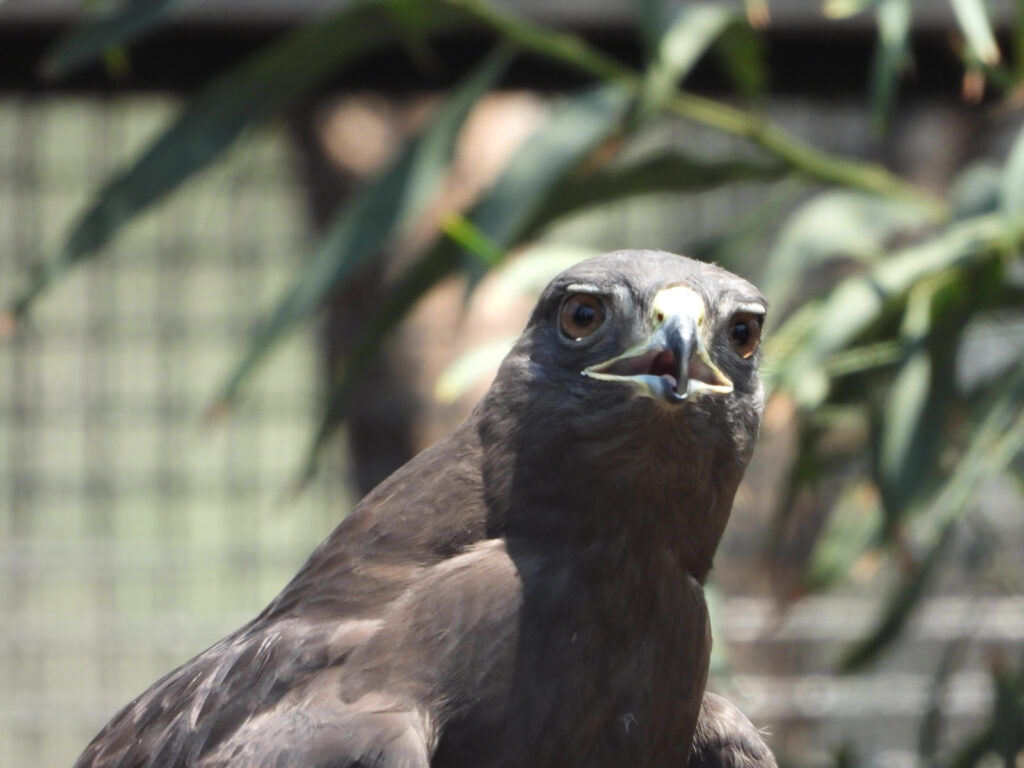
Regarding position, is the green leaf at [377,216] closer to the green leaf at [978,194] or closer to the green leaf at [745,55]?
the green leaf at [745,55]

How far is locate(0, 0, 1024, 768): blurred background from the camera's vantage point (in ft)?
10.4

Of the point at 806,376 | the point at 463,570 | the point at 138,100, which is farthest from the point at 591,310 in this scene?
the point at 138,100

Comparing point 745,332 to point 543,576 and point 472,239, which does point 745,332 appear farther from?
point 472,239

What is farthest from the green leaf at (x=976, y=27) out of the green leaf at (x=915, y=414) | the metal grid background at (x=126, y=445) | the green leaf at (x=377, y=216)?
the metal grid background at (x=126, y=445)

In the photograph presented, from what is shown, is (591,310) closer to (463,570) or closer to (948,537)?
(463,570)

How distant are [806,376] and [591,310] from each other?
119 centimetres

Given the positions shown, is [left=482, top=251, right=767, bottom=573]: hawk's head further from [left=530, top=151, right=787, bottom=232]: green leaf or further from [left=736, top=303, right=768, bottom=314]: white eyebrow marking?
[left=530, top=151, right=787, bottom=232]: green leaf

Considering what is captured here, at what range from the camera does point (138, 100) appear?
454cm

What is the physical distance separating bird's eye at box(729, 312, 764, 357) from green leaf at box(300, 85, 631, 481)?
120cm

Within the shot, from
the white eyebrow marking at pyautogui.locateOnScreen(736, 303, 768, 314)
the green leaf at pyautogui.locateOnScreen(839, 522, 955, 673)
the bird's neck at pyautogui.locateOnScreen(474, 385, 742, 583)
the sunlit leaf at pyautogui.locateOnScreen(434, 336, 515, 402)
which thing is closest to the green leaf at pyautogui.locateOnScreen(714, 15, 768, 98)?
the sunlit leaf at pyautogui.locateOnScreen(434, 336, 515, 402)

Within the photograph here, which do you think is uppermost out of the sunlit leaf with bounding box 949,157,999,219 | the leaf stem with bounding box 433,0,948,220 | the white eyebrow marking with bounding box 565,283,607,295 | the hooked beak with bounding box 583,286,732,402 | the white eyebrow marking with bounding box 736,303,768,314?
the leaf stem with bounding box 433,0,948,220

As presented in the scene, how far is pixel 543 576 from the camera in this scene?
6.17ft

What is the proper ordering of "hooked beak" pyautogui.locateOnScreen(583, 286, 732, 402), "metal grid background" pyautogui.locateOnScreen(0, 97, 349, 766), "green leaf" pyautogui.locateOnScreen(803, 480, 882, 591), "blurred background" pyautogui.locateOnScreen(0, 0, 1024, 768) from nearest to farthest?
"hooked beak" pyautogui.locateOnScreen(583, 286, 732, 402) < "blurred background" pyautogui.locateOnScreen(0, 0, 1024, 768) < "green leaf" pyautogui.locateOnScreen(803, 480, 882, 591) < "metal grid background" pyautogui.locateOnScreen(0, 97, 349, 766)

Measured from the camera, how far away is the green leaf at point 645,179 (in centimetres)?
336
